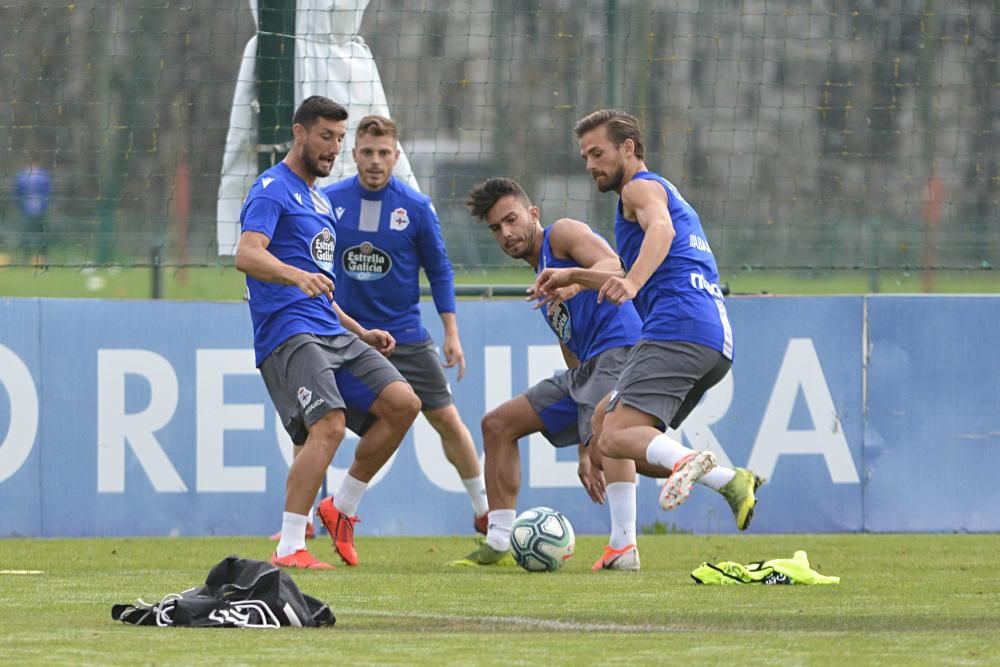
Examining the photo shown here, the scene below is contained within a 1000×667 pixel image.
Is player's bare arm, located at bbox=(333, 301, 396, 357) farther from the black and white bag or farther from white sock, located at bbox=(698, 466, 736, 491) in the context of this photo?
the black and white bag

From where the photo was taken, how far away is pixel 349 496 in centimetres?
863

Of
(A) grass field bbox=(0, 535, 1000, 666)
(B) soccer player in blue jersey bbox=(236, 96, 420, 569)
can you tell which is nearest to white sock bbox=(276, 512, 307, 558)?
(B) soccer player in blue jersey bbox=(236, 96, 420, 569)

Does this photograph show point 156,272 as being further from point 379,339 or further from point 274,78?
point 379,339

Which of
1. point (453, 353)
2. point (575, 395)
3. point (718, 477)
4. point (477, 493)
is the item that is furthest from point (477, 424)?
point (718, 477)

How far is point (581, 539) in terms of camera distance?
10.0 meters

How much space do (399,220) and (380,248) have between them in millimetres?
170

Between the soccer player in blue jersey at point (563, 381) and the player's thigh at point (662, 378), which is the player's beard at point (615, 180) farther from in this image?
the player's thigh at point (662, 378)

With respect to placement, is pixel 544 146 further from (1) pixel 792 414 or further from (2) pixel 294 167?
(2) pixel 294 167

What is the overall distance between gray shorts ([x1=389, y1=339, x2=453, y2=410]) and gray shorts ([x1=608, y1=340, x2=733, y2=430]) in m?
2.13

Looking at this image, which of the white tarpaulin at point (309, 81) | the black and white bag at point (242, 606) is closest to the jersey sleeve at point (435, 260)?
the white tarpaulin at point (309, 81)

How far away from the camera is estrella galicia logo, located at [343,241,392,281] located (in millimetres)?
9219

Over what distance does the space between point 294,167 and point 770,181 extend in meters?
3.64

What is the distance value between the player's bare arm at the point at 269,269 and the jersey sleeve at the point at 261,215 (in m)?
0.03

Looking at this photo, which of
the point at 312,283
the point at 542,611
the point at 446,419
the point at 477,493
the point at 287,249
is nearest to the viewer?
the point at 542,611
